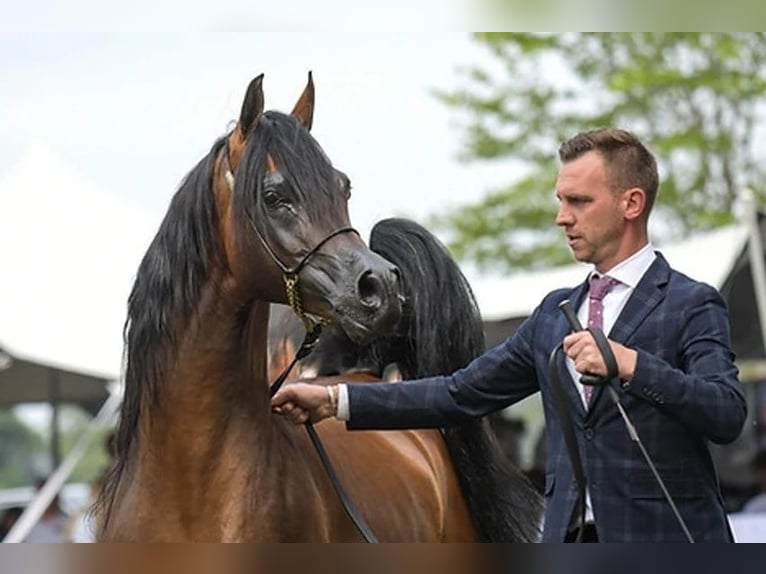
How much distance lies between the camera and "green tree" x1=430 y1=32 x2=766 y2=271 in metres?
17.6

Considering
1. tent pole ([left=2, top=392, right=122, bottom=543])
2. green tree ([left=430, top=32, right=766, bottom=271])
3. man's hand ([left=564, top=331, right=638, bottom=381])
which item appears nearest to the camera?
man's hand ([left=564, top=331, right=638, bottom=381])

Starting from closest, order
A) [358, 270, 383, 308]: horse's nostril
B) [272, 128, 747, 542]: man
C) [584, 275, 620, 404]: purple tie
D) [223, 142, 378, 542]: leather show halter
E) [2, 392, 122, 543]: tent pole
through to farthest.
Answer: [272, 128, 747, 542]: man
[584, 275, 620, 404]: purple tie
[358, 270, 383, 308]: horse's nostril
[223, 142, 378, 542]: leather show halter
[2, 392, 122, 543]: tent pole

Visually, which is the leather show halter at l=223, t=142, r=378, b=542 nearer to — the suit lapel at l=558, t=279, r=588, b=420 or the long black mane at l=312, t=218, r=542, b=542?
the suit lapel at l=558, t=279, r=588, b=420

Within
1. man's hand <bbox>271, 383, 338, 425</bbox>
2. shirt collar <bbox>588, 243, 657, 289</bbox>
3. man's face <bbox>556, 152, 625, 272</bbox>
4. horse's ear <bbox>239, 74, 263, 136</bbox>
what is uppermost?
horse's ear <bbox>239, 74, 263, 136</bbox>

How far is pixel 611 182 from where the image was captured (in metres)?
3.58

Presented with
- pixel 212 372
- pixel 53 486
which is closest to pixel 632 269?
pixel 212 372

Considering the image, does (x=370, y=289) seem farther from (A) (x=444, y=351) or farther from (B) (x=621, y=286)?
(A) (x=444, y=351)

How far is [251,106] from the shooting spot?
393cm

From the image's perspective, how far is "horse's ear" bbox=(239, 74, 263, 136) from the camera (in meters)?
3.89

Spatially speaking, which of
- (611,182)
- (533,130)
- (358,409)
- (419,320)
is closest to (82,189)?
(419,320)

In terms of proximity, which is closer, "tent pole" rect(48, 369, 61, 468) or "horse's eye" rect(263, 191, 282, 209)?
"horse's eye" rect(263, 191, 282, 209)

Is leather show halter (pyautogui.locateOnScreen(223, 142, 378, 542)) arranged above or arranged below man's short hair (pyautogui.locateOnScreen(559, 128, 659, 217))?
below

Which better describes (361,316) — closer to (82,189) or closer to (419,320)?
(419,320)

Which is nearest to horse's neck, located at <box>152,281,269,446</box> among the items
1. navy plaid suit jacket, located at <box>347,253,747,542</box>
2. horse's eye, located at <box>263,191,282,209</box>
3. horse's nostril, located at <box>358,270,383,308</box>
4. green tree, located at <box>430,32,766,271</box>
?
horse's eye, located at <box>263,191,282,209</box>
